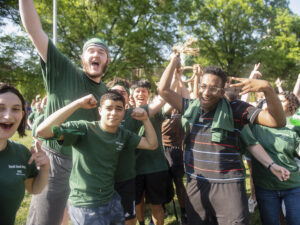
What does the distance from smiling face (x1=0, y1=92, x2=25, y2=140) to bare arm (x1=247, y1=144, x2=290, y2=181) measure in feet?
7.33

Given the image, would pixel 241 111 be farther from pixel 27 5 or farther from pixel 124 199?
pixel 27 5

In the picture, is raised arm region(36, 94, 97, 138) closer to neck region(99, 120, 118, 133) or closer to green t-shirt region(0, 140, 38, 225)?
green t-shirt region(0, 140, 38, 225)

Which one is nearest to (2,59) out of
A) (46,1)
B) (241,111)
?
(46,1)

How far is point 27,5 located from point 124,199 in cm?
217

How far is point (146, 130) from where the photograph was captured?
2.47 metres

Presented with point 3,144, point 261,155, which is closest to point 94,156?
point 3,144

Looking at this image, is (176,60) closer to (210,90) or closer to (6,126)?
(210,90)

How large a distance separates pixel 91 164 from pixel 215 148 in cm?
118

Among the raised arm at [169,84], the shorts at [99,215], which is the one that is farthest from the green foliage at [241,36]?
the shorts at [99,215]

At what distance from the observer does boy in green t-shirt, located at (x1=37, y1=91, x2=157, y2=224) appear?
2.09 m

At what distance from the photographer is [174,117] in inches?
152

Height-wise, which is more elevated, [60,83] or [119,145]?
[60,83]

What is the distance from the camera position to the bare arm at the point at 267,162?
2.31 meters

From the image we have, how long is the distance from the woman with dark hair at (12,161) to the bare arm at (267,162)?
6.70 feet
